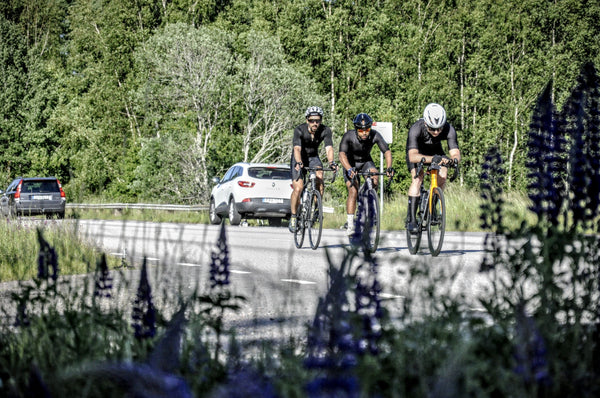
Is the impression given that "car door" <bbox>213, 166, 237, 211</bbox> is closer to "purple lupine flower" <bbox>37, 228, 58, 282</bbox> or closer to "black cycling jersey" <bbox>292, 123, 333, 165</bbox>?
"black cycling jersey" <bbox>292, 123, 333, 165</bbox>

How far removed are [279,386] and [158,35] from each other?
39065 mm

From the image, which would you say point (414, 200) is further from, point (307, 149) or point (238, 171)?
point (238, 171)

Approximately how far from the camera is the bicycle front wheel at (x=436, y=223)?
10.4 meters

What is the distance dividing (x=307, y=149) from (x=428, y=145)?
9.10 ft

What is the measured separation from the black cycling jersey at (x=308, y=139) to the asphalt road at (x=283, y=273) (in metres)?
1.45

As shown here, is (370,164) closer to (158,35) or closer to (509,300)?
(509,300)

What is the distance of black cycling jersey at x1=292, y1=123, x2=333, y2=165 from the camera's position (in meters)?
13.0

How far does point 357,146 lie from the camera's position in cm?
1213

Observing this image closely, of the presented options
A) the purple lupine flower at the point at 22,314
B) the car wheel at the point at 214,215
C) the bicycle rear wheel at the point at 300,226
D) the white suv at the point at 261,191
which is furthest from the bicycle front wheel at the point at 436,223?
the car wheel at the point at 214,215

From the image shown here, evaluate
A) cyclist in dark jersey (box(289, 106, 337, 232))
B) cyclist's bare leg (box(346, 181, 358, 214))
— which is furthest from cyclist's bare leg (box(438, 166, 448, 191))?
cyclist in dark jersey (box(289, 106, 337, 232))

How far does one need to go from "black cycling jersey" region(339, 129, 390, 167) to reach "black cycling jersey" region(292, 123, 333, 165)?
33.7 inches

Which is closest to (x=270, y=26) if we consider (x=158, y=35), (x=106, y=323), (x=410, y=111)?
(x=410, y=111)

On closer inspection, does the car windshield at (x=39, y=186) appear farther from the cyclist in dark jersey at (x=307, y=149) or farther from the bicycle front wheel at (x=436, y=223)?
the bicycle front wheel at (x=436, y=223)

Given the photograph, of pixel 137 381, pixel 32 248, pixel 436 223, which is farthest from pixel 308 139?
pixel 137 381
